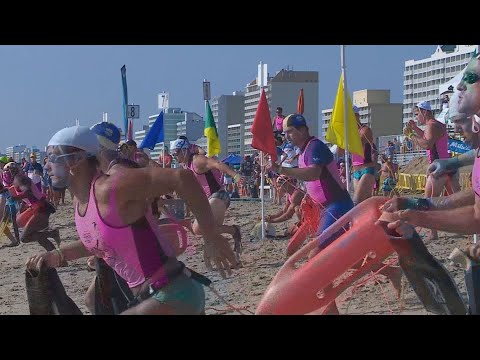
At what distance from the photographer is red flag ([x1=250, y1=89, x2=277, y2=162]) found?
8734 millimetres

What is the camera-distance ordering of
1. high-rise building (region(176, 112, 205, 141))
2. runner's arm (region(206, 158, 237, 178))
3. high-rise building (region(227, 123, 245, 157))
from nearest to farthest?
runner's arm (region(206, 158, 237, 178)), high-rise building (region(176, 112, 205, 141)), high-rise building (region(227, 123, 245, 157))

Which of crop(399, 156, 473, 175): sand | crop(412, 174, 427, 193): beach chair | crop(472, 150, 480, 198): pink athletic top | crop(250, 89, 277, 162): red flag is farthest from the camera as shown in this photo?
crop(399, 156, 473, 175): sand

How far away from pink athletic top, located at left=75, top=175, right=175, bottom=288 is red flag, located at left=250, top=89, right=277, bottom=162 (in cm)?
498

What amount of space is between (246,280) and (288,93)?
5.03m

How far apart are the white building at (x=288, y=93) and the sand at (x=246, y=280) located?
1.83 m

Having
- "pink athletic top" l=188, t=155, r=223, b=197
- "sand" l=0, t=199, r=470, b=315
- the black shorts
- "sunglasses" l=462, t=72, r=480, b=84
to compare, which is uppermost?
"sunglasses" l=462, t=72, r=480, b=84

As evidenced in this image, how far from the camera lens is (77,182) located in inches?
158

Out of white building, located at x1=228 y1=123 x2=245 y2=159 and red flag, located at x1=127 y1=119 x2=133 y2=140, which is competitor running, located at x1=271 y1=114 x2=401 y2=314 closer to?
red flag, located at x1=127 y1=119 x2=133 y2=140

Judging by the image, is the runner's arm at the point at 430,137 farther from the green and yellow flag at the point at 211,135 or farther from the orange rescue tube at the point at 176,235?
the orange rescue tube at the point at 176,235

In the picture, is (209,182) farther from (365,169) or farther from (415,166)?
(415,166)

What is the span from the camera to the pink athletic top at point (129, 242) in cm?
371

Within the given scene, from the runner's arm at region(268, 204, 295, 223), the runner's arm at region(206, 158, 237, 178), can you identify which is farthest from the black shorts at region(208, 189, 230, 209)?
the runner's arm at region(268, 204, 295, 223)
